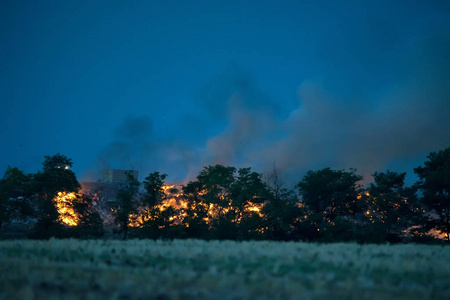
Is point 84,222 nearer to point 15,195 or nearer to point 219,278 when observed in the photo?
point 15,195

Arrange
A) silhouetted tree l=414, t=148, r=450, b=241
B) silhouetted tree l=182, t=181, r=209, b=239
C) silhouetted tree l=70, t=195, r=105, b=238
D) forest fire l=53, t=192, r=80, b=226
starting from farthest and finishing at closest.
Result: silhouetted tree l=182, t=181, r=209, b=239
forest fire l=53, t=192, r=80, b=226
silhouetted tree l=70, t=195, r=105, b=238
silhouetted tree l=414, t=148, r=450, b=241

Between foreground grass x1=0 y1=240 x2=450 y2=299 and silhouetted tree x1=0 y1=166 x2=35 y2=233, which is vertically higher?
silhouetted tree x1=0 y1=166 x2=35 y2=233

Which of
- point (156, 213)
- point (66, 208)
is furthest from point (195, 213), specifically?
point (66, 208)

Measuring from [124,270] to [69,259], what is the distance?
2.06m

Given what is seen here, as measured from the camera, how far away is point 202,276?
480cm

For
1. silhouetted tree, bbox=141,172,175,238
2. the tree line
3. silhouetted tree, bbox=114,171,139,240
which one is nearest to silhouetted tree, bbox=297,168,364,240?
the tree line

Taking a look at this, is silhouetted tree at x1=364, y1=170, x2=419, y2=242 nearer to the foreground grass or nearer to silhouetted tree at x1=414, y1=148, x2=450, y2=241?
silhouetted tree at x1=414, y1=148, x2=450, y2=241

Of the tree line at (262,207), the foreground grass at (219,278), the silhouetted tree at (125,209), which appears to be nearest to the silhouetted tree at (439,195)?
the tree line at (262,207)

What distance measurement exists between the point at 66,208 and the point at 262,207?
90.6 ft

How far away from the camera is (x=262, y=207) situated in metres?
37.1

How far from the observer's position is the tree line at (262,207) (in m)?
31.0

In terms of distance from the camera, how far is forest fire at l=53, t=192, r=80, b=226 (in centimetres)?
3827

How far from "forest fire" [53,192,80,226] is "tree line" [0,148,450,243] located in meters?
0.31

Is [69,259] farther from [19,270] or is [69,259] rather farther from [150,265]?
[150,265]
